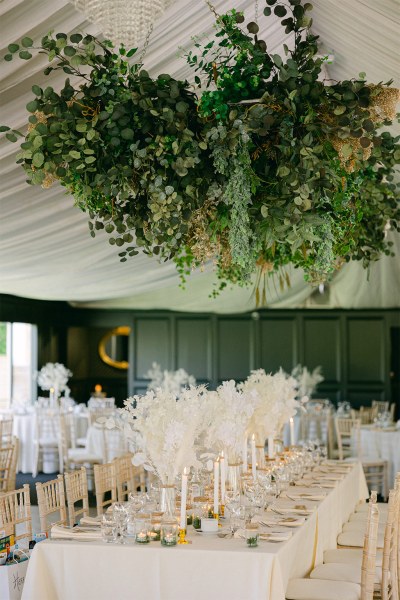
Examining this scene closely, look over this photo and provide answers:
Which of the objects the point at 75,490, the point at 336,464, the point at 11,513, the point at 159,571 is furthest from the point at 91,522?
the point at 336,464

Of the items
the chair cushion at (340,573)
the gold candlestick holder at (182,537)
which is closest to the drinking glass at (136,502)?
the gold candlestick holder at (182,537)

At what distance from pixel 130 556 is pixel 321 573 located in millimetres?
1282

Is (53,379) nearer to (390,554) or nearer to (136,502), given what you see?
(136,502)

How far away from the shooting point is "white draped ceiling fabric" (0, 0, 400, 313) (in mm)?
4004

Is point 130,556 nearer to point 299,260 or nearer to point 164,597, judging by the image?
point 164,597

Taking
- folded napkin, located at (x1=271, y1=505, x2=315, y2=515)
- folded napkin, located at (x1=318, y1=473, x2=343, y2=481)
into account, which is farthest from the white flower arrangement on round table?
folded napkin, located at (x1=271, y1=505, x2=315, y2=515)

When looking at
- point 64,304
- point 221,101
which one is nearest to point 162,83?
point 221,101

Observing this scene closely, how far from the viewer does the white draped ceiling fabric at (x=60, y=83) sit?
4.00 m

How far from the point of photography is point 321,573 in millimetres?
4633

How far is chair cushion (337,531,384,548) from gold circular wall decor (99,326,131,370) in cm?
1046

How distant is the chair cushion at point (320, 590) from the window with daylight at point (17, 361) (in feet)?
29.0

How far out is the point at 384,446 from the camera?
33.3 feet

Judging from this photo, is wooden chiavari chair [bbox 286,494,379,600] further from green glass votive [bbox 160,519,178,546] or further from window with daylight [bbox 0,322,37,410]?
window with daylight [bbox 0,322,37,410]

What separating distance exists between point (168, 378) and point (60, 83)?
8.36m
